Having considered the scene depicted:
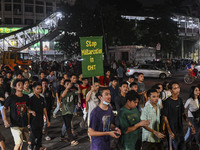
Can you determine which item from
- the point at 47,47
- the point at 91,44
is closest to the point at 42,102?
the point at 91,44

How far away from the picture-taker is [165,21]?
129 ft

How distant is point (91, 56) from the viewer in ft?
19.4

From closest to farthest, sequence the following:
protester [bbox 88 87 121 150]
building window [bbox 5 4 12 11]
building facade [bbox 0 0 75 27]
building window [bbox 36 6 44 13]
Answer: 1. protester [bbox 88 87 121 150]
2. building facade [bbox 0 0 75 27]
3. building window [bbox 5 4 12 11]
4. building window [bbox 36 6 44 13]

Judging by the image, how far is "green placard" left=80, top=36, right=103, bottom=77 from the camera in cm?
587

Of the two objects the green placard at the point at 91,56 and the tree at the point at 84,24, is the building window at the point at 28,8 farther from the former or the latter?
the green placard at the point at 91,56

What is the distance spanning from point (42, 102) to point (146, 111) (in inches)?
96.3

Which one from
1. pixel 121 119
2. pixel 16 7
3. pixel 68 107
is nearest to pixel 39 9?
pixel 16 7

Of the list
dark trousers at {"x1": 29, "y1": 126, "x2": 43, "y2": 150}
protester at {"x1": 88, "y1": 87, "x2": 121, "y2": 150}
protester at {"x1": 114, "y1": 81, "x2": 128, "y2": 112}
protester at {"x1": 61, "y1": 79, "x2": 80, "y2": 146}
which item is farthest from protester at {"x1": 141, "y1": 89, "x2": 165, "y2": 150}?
protester at {"x1": 61, "y1": 79, "x2": 80, "y2": 146}

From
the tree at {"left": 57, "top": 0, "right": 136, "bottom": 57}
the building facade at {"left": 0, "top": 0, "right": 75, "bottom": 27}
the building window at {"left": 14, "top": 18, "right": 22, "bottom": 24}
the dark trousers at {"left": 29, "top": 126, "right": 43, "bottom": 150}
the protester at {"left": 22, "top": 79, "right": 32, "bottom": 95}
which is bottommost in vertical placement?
the dark trousers at {"left": 29, "top": 126, "right": 43, "bottom": 150}

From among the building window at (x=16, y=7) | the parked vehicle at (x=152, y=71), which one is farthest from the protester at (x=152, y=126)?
the building window at (x=16, y=7)

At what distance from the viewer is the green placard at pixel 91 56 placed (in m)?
5.87

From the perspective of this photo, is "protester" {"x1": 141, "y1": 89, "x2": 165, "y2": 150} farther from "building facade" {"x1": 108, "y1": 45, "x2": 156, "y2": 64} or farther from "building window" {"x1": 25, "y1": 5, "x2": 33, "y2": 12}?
"building window" {"x1": 25, "y1": 5, "x2": 33, "y2": 12}

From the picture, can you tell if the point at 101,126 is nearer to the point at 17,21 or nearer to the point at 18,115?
the point at 18,115

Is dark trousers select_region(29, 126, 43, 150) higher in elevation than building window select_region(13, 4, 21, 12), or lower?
lower
